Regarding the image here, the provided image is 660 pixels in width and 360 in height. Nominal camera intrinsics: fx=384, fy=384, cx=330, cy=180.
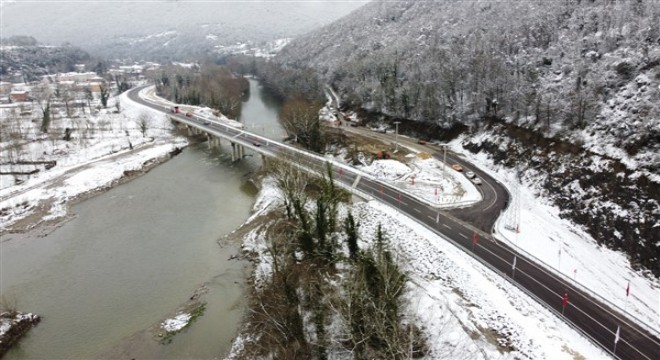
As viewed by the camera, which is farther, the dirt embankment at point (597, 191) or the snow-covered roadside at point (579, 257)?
the dirt embankment at point (597, 191)

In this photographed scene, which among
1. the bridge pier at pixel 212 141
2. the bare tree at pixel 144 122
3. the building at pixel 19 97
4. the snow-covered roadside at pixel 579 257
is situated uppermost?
the building at pixel 19 97

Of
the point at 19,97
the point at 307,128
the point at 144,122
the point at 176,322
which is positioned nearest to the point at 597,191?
the point at 176,322

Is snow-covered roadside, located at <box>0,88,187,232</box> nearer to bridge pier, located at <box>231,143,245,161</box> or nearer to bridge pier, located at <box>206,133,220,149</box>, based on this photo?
bridge pier, located at <box>206,133,220,149</box>

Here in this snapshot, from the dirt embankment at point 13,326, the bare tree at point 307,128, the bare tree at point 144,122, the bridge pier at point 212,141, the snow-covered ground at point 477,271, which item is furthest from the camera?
the bare tree at point 144,122

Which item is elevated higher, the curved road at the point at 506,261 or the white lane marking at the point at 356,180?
the white lane marking at the point at 356,180

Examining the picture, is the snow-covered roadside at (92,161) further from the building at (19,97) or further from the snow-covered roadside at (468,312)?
the building at (19,97)

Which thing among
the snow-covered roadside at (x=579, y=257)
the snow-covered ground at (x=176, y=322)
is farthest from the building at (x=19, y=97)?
the snow-covered roadside at (x=579, y=257)
